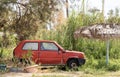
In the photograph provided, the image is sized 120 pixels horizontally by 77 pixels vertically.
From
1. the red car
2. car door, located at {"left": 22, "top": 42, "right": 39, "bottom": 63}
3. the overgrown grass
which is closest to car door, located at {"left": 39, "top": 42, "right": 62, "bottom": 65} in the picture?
the red car

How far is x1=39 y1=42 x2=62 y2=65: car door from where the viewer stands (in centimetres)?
1773

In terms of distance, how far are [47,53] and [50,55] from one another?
0.19 m

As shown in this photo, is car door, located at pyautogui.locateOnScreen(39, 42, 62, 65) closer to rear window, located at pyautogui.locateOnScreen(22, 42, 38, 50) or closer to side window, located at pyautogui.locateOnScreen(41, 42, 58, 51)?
side window, located at pyautogui.locateOnScreen(41, 42, 58, 51)

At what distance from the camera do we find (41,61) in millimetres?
17828

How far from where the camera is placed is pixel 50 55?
17734 millimetres

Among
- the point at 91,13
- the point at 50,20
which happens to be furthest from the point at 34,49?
the point at 91,13

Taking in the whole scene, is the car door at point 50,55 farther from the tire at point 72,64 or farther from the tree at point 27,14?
the tree at point 27,14

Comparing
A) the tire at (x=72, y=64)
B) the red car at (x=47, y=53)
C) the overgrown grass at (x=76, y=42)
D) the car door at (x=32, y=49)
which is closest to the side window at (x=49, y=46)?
the red car at (x=47, y=53)

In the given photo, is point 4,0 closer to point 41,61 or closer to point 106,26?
point 41,61

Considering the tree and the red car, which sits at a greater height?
the tree

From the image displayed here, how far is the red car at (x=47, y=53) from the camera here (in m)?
17.8

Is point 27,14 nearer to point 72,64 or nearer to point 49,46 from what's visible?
point 49,46

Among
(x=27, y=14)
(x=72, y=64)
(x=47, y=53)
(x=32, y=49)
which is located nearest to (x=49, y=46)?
(x=47, y=53)

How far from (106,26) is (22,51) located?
190 inches
